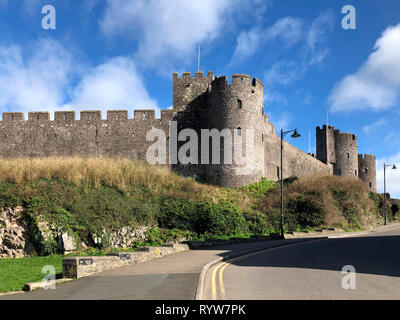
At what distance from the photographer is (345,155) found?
57812 mm

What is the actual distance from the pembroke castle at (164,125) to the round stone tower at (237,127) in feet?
0.27

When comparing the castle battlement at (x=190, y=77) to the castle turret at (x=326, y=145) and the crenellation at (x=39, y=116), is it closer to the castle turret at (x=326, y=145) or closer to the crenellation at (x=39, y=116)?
the crenellation at (x=39, y=116)

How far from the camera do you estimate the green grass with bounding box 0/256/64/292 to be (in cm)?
1023

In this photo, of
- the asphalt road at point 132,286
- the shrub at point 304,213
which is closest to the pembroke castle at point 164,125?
the shrub at point 304,213

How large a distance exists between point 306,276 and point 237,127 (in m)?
24.4

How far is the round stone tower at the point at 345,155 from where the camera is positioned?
189ft

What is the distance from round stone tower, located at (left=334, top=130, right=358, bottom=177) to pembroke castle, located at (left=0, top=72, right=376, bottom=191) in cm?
2555

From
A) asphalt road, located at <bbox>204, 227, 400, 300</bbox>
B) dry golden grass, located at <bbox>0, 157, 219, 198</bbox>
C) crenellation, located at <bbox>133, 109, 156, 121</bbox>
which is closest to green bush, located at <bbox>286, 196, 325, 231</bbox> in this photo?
dry golden grass, located at <bbox>0, 157, 219, 198</bbox>

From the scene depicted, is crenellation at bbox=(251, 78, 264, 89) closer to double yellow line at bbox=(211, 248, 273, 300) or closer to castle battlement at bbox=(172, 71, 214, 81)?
castle battlement at bbox=(172, 71, 214, 81)

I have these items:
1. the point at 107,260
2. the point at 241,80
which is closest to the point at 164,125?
the point at 241,80

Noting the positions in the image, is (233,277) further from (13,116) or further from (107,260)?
(13,116)

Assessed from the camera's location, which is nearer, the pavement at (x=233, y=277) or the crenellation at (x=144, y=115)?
the pavement at (x=233, y=277)

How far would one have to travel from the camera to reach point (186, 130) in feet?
116
